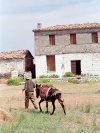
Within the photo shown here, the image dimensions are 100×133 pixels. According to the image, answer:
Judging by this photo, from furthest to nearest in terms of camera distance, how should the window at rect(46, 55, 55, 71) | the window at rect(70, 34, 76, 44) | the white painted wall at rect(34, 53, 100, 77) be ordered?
1. the window at rect(46, 55, 55, 71)
2. the window at rect(70, 34, 76, 44)
3. the white painted wall at rect(34, 53, 100, 77)

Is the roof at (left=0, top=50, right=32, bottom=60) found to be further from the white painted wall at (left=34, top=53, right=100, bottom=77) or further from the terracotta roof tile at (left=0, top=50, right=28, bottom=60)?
the white painted wall at (left=34, top=53, right=100, bottom=77)

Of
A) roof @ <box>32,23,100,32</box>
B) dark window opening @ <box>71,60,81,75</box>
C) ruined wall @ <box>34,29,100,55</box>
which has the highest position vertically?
roof @ <box>32,23,100,32</box>

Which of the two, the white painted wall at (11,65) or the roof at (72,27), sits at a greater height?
the roof at (72,27)

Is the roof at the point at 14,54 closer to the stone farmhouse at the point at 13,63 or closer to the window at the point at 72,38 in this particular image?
the stone farmhouse at the point at 13,63

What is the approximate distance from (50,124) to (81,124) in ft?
3.69

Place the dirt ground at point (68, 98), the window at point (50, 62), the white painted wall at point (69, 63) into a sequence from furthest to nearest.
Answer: the window at point (50, 62), the white painted wall at point (69, 63), the dirt ground at point (68, 98)

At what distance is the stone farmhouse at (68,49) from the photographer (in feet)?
130

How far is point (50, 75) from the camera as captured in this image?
129 feet

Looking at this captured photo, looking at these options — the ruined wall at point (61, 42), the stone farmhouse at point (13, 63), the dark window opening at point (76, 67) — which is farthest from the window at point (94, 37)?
the stone farmhouse at point (13, 63)

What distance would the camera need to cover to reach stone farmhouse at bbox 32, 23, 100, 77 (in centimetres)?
3966

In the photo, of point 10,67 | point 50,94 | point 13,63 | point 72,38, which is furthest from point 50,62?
point 50,94

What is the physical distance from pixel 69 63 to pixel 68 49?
1509 mm

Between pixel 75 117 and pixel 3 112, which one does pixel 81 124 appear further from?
pixel 3 112

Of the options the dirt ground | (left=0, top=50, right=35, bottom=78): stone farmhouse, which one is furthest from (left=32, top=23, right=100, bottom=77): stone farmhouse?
the dirt ground
